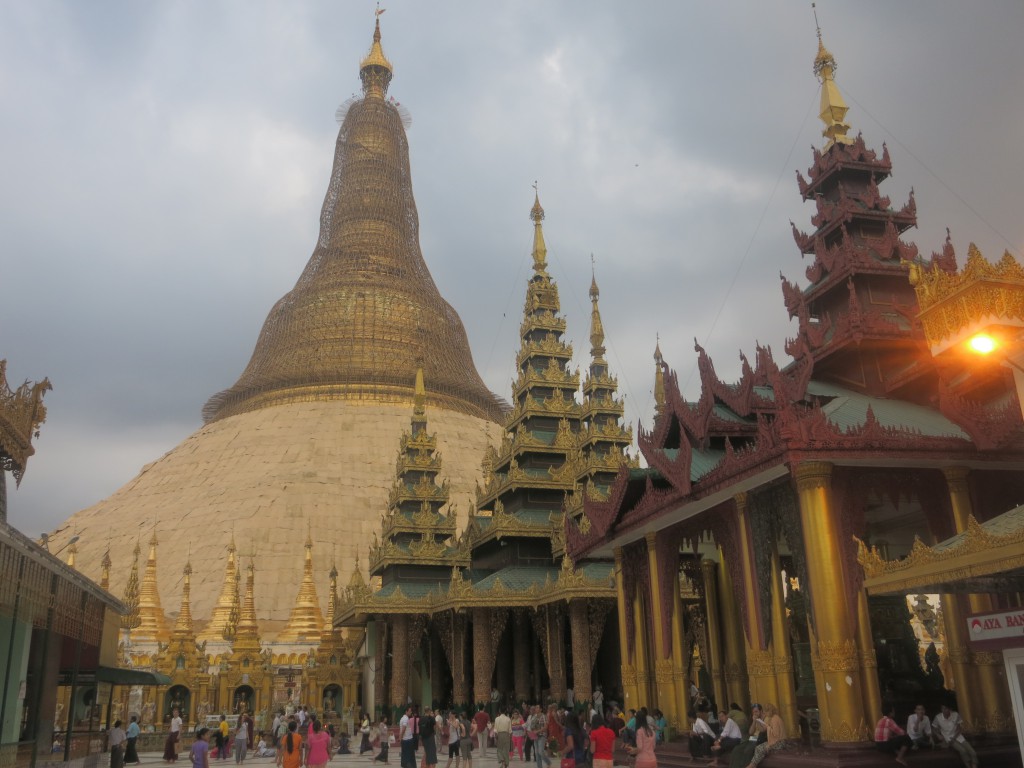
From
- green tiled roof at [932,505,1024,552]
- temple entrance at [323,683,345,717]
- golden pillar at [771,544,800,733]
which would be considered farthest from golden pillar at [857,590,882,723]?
temple entrance at [323,683,345,717]

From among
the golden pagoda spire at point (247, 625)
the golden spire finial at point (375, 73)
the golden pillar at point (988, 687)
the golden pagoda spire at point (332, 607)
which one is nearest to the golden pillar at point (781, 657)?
the golden pillar at point (988, 687)

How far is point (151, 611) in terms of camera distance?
119 feet

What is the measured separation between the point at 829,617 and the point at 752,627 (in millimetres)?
1978

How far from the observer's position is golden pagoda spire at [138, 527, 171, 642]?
35.5 metres

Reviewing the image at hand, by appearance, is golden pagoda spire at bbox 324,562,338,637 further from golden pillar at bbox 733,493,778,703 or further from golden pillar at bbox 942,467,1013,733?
golden pillar at bbox 942,467,1013,733

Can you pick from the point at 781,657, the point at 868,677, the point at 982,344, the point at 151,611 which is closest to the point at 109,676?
the point at 781,657

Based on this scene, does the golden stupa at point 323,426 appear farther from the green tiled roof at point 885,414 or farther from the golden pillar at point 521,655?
the green tiled roof at point 885,414

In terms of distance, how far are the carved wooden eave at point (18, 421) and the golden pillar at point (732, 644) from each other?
39.6 ft

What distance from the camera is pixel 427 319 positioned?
208ft

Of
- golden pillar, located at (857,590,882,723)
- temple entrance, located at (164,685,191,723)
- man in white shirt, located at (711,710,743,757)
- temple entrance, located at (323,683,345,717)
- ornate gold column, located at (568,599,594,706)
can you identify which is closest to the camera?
golden pillar, located at (857,590,882,723)

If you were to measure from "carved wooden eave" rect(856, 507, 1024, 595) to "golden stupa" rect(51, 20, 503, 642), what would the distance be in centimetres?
2899

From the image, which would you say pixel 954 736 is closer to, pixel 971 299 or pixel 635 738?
pixel 635 738

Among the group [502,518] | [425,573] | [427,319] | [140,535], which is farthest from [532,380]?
[427,319]

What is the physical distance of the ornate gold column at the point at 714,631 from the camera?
17516mm
